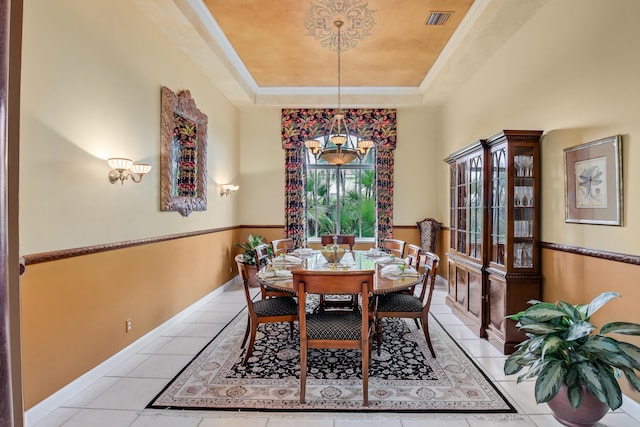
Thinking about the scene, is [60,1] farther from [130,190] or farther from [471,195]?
[471,195]

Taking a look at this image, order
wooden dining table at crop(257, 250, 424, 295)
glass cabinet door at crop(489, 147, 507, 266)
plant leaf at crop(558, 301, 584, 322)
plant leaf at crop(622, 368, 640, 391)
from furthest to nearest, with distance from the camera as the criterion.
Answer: glass cabinet door at crop(489, 147, 507, 266), wooden dining table at crop(257, 250, 424, 295), plant leaf at crop(558, 301, 584, 322), plant leaf at crop(622, 368, 640, 391)

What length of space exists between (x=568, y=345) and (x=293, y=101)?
515 centimetres

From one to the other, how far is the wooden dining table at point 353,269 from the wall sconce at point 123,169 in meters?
1.41

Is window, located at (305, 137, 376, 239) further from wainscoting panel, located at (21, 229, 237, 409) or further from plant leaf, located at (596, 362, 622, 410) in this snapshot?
plant leaf, located at (596, 362, 622, 410)

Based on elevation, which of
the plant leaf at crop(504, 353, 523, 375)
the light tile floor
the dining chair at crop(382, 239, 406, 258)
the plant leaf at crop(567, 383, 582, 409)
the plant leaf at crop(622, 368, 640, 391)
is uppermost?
the dining chair at crop(382, 239, 406, 258)

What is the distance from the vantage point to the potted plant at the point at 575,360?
6.29ft

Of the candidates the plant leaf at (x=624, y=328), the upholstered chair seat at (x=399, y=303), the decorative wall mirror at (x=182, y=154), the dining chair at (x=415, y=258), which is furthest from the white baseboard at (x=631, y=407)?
the decorative wall mirror at (x=182, y=154)

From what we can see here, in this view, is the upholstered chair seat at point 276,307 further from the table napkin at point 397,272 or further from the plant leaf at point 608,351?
the plant leaf at point 608,351

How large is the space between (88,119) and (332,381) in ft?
8.93

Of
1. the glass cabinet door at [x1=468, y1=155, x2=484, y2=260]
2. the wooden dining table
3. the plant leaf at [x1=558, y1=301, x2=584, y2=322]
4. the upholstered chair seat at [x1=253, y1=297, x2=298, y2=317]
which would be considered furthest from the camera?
the glass cabinet door at [x1=468, y1=155, x2=484, y2=260]

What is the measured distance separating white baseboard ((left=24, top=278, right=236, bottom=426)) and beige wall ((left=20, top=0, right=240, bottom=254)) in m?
0.98

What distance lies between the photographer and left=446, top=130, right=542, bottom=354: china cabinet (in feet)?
10.4

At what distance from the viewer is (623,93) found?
2326 mm

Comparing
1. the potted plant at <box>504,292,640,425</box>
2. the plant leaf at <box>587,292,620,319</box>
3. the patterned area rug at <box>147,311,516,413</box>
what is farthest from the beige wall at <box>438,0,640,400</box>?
the patterned area rug at <box>147,311,516,413</box>
